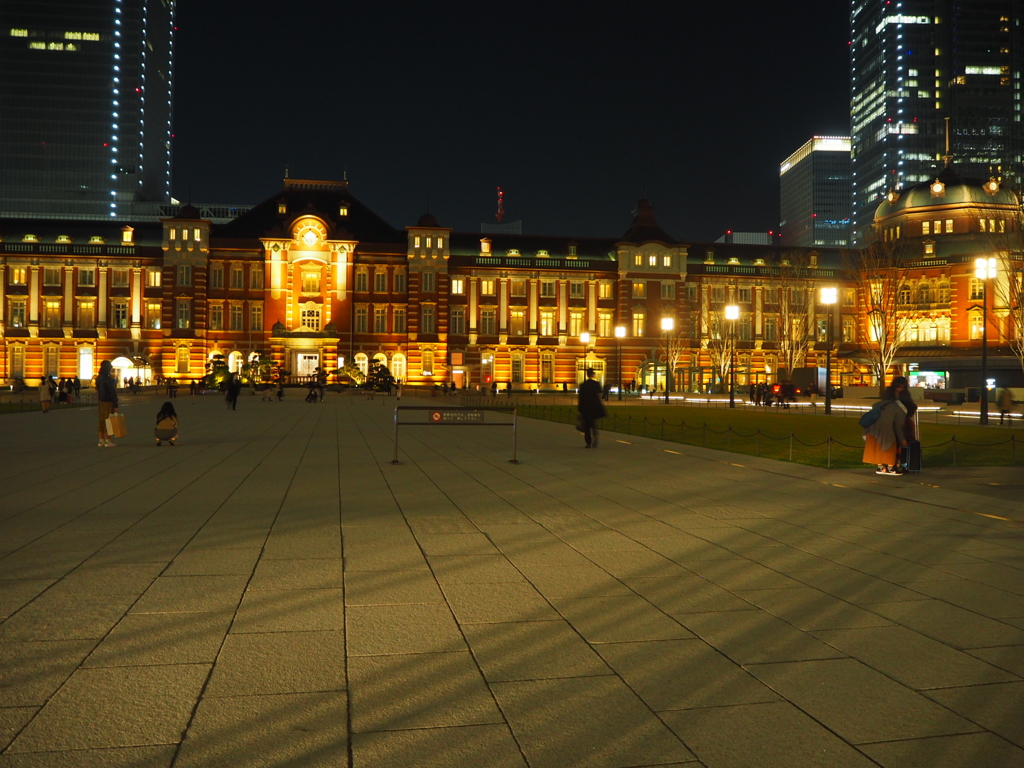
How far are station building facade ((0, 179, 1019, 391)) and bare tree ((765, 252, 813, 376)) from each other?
35cm

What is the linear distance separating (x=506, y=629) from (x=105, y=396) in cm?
1560

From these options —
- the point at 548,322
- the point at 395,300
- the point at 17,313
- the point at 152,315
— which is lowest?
the point at 548,322

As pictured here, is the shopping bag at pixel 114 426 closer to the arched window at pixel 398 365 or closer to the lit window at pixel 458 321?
the arched window at pixel 398 365

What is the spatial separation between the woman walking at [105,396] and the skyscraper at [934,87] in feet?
429

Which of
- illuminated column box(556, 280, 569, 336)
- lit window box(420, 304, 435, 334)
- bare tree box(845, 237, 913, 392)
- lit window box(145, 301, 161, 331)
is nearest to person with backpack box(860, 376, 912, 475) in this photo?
bare tree box(845, 237, 913, 392)

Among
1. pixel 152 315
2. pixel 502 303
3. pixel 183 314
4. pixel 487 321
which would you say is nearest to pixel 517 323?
pixel 502 303

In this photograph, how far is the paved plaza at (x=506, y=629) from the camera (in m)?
3.87

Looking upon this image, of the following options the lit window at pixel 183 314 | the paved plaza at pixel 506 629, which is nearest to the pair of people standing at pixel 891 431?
the paved plaza at pixel 506 629

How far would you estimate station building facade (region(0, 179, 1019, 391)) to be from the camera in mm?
71812

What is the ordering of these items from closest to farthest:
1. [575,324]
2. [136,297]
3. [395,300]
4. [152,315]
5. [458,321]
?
[136,297]
[152,315]
[395,300]
[458,321]
[575,324]

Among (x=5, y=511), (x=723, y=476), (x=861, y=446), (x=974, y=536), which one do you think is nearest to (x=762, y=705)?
(x=974, y=536)

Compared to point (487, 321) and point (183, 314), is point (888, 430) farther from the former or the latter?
point (183, 314)

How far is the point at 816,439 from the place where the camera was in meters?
23.5

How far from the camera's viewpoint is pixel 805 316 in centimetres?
6450
